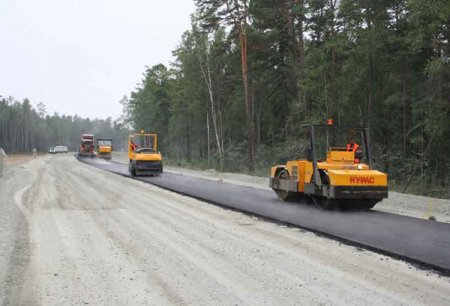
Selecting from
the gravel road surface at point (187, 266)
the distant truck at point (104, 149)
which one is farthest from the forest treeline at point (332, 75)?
the distant truck at point (104, 149)

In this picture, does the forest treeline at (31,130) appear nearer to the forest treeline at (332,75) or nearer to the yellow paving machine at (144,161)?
the forest treeline at (332,75)

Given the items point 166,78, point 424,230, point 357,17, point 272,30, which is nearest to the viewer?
point 424,230

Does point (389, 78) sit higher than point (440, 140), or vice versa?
point (389, 78)

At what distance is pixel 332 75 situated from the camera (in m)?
25.4

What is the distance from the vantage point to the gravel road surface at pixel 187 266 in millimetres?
5324

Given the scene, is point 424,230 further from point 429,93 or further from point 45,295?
point 429,93

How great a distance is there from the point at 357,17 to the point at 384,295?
60.9 feet

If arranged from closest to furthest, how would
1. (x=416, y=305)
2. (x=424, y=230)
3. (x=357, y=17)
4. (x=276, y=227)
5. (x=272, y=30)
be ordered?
1. (x=416, y=305)
2. (x=424, y=230)
3. (x=276, y=227)
4. (x=357, y=17)
5. (x=272, y=30)

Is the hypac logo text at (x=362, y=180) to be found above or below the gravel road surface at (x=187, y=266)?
above

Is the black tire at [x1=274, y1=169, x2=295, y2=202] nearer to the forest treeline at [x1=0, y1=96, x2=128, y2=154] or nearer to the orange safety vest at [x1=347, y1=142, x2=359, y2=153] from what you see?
the orange safety vest at [x1=347, y1=142, x2=359, y2=153]

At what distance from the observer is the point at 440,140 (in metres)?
19.2

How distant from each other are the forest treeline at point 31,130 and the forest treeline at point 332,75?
77037mm

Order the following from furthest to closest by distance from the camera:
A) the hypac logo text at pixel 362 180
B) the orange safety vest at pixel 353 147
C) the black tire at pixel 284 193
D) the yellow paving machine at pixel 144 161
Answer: the yellow paving machine at pixel 144 161 → the black tire at pixel 284 193 → the orange safety vest at pixel 353 147 → the hypac logo text at pixel 362 180

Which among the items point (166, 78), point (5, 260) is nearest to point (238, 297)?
point (5, 260)
